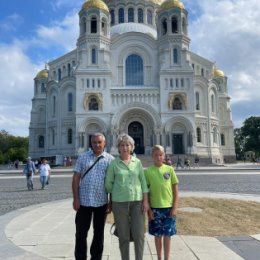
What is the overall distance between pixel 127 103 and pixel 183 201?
1453 inches

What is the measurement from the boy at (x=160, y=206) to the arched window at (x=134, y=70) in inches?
1810

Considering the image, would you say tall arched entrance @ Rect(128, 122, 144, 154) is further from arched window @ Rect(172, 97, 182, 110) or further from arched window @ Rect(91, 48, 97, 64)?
arched window @ Rect(91, 48, 97, 64)

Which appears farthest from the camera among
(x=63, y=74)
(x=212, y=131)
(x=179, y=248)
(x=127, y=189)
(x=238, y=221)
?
(x=63, y=74)

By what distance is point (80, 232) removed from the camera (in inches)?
A: 214

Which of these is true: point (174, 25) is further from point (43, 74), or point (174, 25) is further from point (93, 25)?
point (43, 74)

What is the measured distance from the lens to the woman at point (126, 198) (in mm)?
5129

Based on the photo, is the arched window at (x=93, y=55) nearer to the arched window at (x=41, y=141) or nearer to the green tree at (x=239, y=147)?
the arched window at (x=41, y=141)

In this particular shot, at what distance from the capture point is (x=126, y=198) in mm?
5109

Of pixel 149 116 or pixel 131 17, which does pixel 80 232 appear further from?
pixel 131 17

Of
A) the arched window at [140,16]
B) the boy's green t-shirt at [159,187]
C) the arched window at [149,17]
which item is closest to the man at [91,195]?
the boy's green t-shirt at [159,187]

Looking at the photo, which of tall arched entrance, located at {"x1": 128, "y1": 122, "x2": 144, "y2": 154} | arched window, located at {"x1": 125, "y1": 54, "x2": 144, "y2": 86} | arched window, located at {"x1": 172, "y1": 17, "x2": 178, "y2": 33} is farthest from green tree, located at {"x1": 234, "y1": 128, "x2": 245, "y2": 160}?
arched window, located at {"x1": 125, "y1": 54, "x2": 144, "y2": 86}

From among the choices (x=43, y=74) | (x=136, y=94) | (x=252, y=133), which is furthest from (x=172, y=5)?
(x=252, y=133)

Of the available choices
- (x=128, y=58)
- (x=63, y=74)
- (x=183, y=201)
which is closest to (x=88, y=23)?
(x=128, y=58)

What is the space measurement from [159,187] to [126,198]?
676 millimetres
